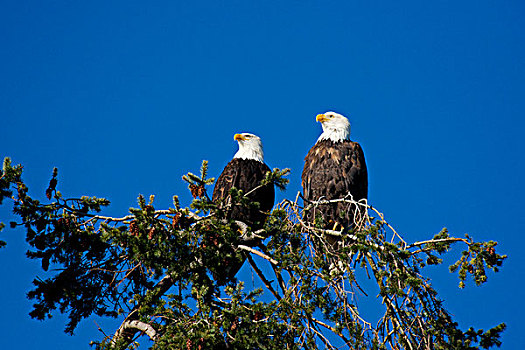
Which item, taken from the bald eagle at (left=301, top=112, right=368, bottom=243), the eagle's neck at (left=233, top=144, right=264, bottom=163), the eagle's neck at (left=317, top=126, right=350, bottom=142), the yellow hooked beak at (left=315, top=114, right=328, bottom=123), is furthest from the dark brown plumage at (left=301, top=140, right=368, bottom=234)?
the eagle's neck at (left=233, top=144, right=264, bottom=163)

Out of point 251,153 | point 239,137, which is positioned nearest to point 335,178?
point 251,153

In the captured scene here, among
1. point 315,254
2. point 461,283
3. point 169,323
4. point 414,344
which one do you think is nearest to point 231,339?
point 169,323

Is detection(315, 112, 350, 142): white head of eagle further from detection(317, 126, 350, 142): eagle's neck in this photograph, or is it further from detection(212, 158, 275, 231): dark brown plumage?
detection(212, 158, 275, 231): dark brown plumage

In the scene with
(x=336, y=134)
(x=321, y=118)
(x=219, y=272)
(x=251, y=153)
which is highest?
(x=321, y=118)

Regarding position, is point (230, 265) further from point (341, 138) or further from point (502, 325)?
point (341, 138)

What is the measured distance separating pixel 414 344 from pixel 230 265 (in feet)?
5.63

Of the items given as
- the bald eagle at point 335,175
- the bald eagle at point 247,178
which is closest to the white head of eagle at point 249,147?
the bald eagle at point 247,178

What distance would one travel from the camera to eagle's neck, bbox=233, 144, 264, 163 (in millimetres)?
8125

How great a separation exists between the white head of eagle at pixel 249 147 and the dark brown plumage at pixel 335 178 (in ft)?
2.21

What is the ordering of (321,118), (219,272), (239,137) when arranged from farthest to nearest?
(239,137), (321,118), (219,272)

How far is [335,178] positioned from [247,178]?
3.37ft

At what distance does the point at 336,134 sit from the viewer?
7961 millimetres

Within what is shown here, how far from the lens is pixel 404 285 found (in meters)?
4.33

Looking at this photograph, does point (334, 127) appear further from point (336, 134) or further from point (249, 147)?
point (249, 147)
